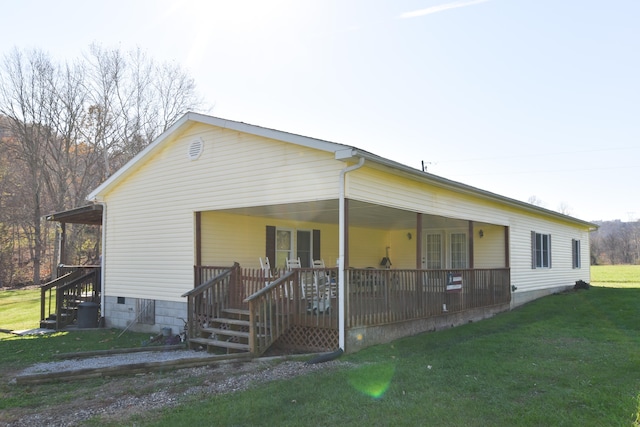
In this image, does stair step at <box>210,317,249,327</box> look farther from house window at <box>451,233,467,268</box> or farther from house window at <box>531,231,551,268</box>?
house window at <box>531,231,551,268</box>

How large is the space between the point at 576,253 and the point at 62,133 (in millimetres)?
28709

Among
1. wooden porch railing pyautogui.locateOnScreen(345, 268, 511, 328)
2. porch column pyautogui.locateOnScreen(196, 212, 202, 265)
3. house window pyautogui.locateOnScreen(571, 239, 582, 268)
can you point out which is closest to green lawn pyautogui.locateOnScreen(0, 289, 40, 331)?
porch column pyautogui.locateOnScreen(196, 212, 202, 265)

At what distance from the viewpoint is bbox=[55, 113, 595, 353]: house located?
8227 mm

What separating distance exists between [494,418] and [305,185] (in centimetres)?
499

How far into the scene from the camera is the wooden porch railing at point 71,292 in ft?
40.9

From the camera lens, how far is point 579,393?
17.9 feet

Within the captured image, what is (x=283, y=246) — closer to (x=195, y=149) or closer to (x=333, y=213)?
(x=333, y=213)

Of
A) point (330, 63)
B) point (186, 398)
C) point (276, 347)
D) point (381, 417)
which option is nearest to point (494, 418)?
point (381, 417)

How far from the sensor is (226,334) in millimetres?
8602

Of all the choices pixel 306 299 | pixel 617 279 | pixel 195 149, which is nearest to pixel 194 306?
pixel 306 299

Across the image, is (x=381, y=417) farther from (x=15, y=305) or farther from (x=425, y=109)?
(x=15, y=305)

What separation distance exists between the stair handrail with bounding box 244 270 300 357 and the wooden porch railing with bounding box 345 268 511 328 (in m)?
1.04

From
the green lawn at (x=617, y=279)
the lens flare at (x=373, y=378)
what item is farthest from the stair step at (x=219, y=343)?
the green lawn at (x=617, y=279)

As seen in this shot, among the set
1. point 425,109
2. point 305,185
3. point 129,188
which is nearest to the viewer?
point 305,185
